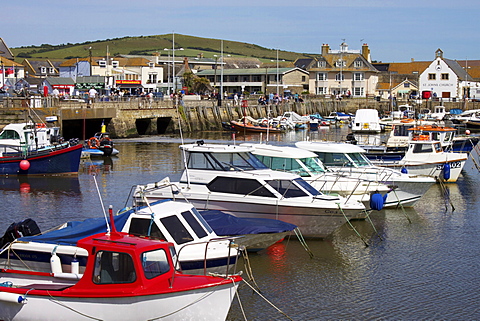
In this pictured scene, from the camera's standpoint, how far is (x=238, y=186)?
18750mm

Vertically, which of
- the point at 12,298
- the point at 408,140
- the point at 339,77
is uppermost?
the point at 339,77

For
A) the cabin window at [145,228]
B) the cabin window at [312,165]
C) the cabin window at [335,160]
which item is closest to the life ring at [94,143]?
the cabin window at [335,160]

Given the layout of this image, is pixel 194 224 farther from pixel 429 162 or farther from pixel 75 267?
pixel 429 162

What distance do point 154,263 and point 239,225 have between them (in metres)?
5.29

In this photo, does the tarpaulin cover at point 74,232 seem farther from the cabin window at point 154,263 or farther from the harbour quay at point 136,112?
the harbour quay at point 136,112

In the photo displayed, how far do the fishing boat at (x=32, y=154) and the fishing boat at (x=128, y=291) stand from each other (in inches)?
754

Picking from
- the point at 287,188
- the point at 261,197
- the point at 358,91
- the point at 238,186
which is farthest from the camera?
the point at 358,91

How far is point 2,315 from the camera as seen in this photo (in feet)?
39.6

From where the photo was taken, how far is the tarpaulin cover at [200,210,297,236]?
16.1 meters

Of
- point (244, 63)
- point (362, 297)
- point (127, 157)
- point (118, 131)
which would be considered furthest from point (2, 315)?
point (244, 63)

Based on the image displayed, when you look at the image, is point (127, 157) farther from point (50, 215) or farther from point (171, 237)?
point (171, 237)

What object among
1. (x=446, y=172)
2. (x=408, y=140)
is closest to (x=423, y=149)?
(x=446, y=172)

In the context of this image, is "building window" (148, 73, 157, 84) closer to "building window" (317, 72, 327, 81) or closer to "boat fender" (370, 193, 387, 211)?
"building window" (317, 72, 327, 81)

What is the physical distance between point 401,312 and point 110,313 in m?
6.32
